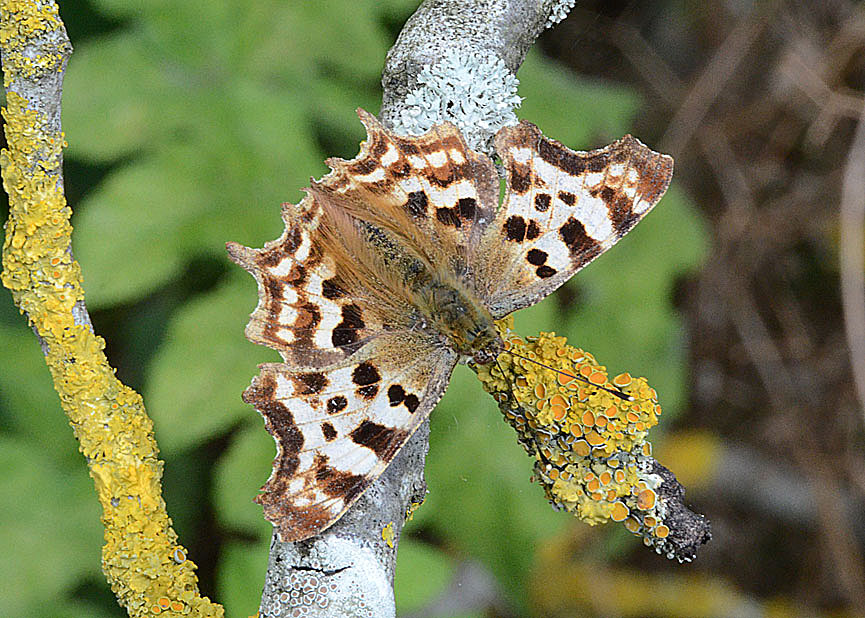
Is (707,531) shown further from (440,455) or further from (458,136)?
(440,455)

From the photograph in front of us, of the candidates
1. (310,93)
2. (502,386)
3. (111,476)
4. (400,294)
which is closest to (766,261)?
(310,93)

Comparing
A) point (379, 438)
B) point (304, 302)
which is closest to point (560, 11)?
point (304, 302)

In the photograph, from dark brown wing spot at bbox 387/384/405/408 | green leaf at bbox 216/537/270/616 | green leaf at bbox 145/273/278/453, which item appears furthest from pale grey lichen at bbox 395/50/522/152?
green leaf at bbox 216/537/270/616

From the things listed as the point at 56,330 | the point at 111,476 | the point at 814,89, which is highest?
the point at 814,89

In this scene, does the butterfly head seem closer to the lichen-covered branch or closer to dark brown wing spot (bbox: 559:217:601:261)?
dark brown wing spot (bbox: 559:217:601:261)

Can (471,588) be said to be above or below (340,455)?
above

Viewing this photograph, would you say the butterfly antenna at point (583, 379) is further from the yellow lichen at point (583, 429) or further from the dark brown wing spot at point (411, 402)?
the dark brown wing spot at point (411, 402)
